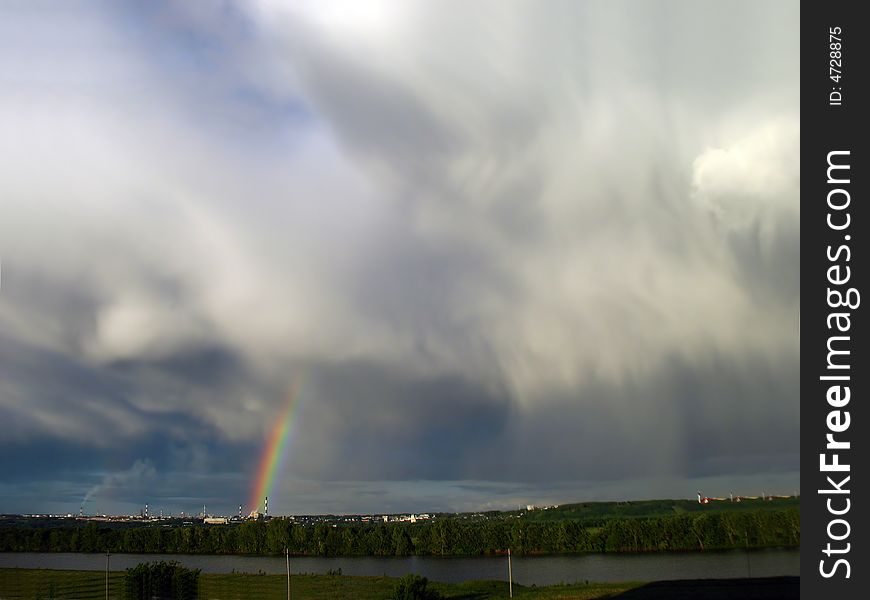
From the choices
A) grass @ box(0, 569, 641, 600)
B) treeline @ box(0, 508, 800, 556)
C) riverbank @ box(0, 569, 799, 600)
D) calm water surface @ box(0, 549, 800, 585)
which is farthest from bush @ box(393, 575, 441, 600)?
treeline @ box(0, 508, 800, 556)

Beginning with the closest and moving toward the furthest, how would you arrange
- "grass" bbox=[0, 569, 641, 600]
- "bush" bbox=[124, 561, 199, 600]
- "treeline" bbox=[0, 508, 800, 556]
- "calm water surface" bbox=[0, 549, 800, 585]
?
"bush" bbox=[124, 561, 199, 600], "grass" bbox=[0, 569, 641, 600], "calm water surface" bbox=[0, 549, 800, 585], "treeline" bbox=[0, 508, 800, 556]

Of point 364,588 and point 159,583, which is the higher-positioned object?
point 159,583

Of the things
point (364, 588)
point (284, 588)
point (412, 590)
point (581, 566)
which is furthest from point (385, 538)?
point (412, 590)

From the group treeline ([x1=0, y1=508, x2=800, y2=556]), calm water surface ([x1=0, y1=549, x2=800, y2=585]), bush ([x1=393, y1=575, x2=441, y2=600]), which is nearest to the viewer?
bush ([x1=393, y1=575, x2=441, y2=600])

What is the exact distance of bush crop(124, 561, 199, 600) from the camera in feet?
86.1

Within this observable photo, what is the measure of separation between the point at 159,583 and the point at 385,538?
53.9 m

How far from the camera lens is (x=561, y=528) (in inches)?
2798

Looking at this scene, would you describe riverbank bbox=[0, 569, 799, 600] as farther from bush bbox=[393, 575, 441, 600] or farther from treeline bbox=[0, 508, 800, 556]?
treeline bbox=[0, 508, 800, 556]

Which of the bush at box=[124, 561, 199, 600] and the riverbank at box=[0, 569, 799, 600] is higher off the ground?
the bush at box=[124, 561, 199, 600]

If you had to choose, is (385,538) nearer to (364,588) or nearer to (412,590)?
(364,588)

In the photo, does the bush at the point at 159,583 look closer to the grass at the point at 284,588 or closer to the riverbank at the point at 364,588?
the grass at the point at 284,588

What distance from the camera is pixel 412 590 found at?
23391mm
